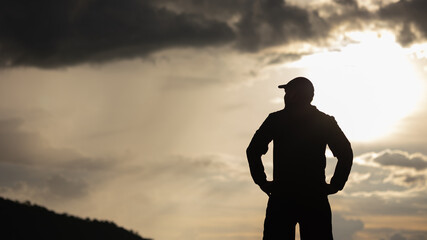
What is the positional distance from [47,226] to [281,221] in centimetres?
1753

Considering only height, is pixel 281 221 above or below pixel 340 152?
below

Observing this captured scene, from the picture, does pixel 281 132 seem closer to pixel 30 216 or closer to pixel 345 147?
pixel 345 147

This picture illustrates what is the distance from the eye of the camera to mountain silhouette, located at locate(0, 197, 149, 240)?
24594 mm

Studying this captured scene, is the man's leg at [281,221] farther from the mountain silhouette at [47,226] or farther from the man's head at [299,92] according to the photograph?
the mountain silhouette at [47,226]

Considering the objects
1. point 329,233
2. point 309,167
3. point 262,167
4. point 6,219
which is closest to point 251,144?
point 262,167

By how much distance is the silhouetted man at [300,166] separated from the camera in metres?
10.4

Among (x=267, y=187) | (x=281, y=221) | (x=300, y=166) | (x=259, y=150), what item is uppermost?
(x=259, y=150)

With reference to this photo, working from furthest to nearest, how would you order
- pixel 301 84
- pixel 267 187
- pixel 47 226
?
pixel 47 226, pixel 267 187, pixel 301 84

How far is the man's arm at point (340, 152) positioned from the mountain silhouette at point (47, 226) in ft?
54.8

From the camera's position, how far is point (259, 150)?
10914mm

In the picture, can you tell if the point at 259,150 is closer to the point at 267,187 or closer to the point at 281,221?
the point at 267,187

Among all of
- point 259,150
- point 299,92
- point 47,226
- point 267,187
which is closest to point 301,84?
point 299,92

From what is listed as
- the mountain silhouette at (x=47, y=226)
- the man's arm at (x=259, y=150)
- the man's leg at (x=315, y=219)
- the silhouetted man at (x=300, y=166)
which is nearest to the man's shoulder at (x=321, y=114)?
the silhouetted man at (x=300, y=166)

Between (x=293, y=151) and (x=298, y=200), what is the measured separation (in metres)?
0.83
